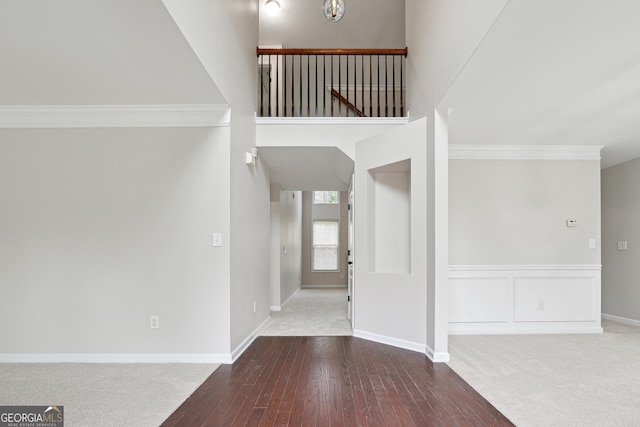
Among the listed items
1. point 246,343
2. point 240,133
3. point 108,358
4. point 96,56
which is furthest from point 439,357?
point 96,56

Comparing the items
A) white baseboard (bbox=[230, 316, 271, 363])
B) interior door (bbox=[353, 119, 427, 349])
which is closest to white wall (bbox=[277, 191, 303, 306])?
white baseboard (bbox=[230, 316, 271, 363])

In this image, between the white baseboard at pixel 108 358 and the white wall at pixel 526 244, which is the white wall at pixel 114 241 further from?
the white wall at pixel 526 244

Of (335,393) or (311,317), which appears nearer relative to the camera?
(335,393)

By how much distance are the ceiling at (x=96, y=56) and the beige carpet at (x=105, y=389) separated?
2.39 metres

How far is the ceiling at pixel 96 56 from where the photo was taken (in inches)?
77.0

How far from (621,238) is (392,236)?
3.80m

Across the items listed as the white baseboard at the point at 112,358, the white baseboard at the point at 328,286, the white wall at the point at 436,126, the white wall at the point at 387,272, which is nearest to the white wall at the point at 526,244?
the white wall at the point at 387,272

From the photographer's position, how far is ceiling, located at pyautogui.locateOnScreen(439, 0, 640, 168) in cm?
204

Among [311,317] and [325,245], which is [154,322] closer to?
[311,317]

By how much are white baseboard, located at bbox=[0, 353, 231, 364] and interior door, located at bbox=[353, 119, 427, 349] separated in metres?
1.76

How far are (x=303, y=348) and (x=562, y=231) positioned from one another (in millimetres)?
3756

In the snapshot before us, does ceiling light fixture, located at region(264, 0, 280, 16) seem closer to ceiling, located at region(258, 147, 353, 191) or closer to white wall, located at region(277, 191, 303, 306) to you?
ceiling, located at region(258, 147, 353, 191)

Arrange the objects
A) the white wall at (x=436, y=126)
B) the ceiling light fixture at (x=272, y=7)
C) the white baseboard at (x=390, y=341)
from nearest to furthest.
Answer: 1. the white wall at (x=436, y=126)
2. the white baseboard at (x=390, y=341)
3. the ceiling light fixture at (x=272, y=7)

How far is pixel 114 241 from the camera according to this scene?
11.5 ft
